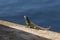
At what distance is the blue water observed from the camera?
80.2 feet

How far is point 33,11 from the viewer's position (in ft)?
89.1

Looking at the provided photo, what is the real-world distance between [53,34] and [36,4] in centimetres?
2078

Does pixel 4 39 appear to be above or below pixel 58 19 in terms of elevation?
above

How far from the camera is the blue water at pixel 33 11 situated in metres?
24.5

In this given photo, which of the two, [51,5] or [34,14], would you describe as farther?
[51,5]

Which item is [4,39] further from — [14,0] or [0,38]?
[14,0]

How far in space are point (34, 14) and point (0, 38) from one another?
19359mm

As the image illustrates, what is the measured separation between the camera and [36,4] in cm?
2977

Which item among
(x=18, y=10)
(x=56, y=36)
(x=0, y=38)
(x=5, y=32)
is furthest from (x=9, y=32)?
(x=18, y=10)

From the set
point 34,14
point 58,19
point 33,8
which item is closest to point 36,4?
point 33,8

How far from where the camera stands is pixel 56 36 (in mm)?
8758

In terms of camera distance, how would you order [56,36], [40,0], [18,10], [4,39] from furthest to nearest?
[40,0] < [18,10] < [56,36] < [4,39]

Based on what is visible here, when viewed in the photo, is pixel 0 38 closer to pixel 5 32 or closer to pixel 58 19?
pixel 5 32

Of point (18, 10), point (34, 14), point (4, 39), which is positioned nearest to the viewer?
point (4, 39)
